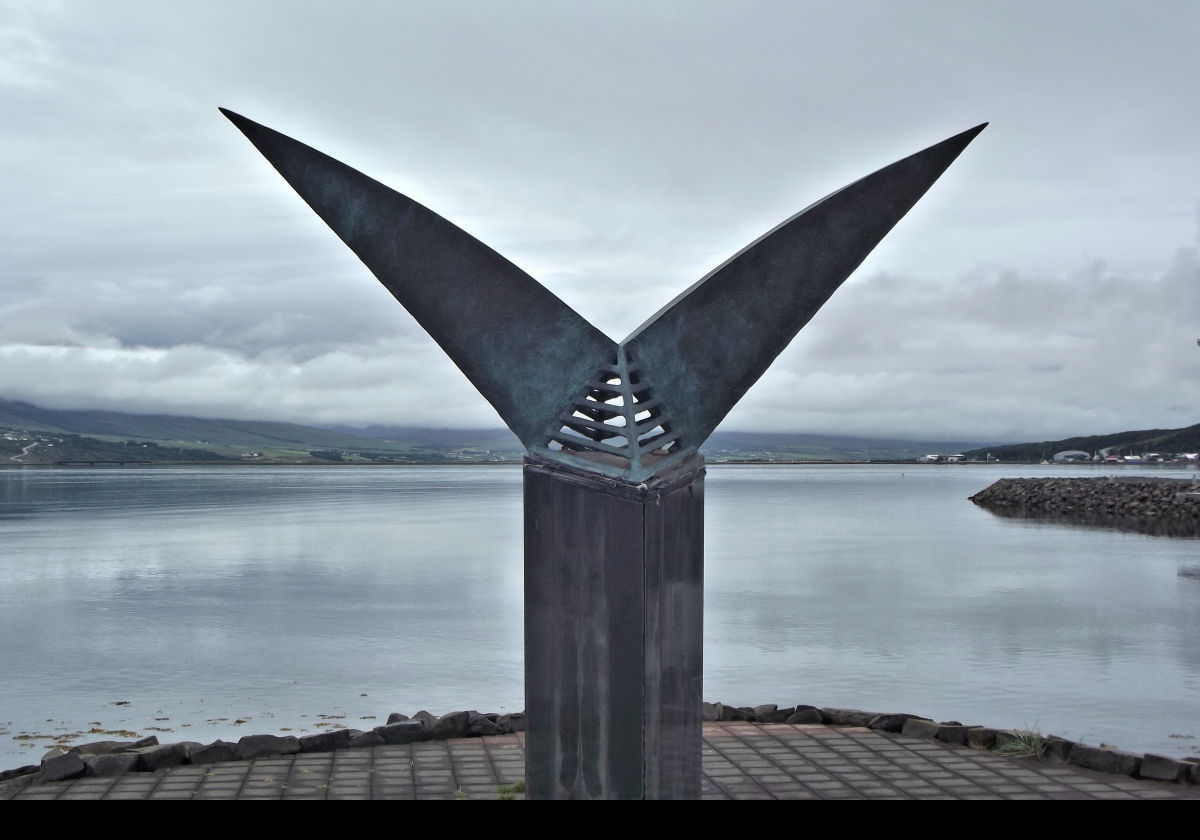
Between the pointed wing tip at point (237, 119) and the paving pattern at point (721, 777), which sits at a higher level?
the pointed wing tip at point (237, 119)

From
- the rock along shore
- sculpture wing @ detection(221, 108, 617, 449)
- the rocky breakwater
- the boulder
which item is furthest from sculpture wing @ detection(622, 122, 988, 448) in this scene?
the rocky breakwater

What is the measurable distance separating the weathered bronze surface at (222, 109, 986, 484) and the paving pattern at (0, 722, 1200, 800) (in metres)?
2.97

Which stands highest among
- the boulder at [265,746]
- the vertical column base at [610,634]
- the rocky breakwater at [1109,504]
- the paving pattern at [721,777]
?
the vertical column base at [610,634]

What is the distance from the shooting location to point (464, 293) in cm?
475

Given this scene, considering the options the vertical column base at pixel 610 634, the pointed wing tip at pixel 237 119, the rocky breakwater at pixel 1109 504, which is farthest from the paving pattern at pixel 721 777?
the rocky breakwater at pixel 1109 504

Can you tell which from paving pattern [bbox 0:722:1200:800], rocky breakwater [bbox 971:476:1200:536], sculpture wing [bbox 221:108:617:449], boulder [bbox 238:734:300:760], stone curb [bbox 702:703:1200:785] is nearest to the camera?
sculpture wing [bbox 221:108:617:449]

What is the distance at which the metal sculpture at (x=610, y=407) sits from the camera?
15.1 feet

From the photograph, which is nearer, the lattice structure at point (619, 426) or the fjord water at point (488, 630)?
the lattice structure at point (619, 426)

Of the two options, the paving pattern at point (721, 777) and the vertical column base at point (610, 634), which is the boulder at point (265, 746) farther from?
the vertical column base at point (610, 634)

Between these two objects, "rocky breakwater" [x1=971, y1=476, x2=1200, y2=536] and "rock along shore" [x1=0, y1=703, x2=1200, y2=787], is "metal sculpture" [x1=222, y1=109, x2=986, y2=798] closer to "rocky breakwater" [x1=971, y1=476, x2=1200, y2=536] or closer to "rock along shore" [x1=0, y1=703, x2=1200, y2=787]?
"rock along shore" [x1=0, y1=703, x2=1200, y2=787]

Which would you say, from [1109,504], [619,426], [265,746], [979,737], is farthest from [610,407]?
[1109,504]

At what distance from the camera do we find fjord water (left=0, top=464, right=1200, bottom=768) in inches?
465

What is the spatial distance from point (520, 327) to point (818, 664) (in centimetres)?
1099

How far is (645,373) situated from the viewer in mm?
4773
